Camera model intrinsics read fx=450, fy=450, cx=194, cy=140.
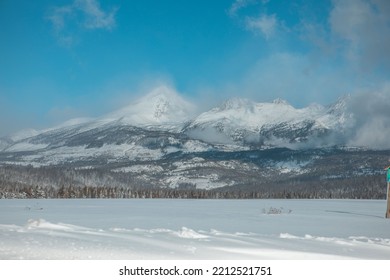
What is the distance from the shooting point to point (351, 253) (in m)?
12.6

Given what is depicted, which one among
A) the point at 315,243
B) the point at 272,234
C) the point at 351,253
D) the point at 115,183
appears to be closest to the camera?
the point at 351,253

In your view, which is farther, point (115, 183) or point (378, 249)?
point (115, 183)
